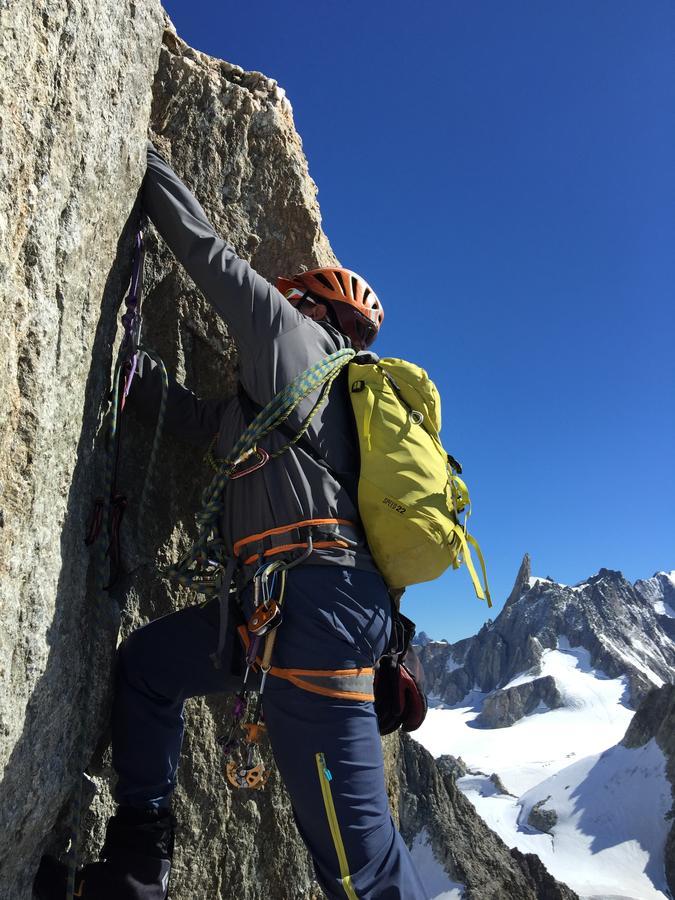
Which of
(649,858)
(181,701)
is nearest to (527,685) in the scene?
(649,858)

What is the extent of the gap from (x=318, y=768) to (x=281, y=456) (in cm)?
132

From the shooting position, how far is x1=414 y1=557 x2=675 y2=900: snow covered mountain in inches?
3460

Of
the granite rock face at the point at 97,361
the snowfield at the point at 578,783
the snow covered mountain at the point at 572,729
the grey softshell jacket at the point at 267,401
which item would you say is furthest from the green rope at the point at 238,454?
the snowfield at the point at 578,783

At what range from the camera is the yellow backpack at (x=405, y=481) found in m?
3.02

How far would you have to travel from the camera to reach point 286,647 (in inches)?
113

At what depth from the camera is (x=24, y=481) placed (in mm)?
2664

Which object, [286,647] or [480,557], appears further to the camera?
[480,557]

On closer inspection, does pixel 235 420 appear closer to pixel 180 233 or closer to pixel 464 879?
pixel 180 233

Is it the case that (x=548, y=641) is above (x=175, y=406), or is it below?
above

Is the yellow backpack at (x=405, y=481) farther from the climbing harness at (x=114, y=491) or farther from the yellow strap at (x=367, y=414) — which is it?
the climbing harness at (x=114, y=491)

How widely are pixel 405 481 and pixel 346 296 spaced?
5.14 feet

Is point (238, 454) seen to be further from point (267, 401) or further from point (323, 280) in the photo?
point (323, 280)

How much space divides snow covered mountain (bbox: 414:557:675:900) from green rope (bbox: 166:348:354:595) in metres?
88.2

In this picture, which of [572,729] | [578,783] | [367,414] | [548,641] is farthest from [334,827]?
[548,641]
